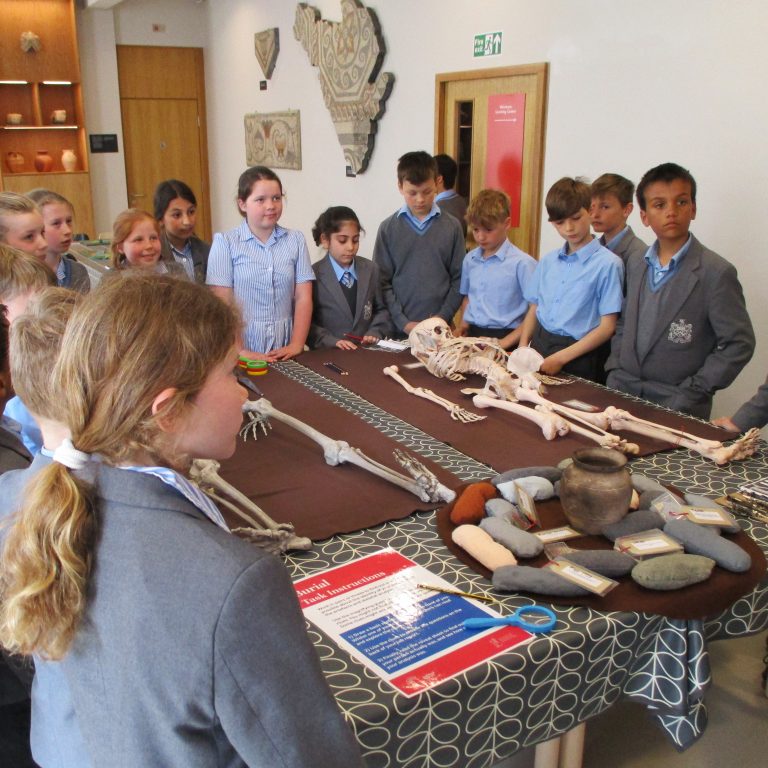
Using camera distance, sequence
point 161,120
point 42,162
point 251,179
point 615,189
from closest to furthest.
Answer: point 251,179 → point 615,189 → point 42,162 → point 161,120

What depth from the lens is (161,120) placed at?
9.63m

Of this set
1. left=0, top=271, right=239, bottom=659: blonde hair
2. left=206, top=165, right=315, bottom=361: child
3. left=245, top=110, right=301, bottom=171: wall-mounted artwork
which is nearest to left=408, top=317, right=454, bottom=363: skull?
left=206, top=165, right=315, bottom=361: child

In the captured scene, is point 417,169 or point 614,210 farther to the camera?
point 417,169

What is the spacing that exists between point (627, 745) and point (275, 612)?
1730 millimetres

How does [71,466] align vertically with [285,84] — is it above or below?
below

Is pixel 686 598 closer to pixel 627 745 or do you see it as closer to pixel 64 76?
pixel 627 745

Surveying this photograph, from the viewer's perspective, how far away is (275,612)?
0.86 meters

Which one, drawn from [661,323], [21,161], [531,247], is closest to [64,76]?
[21,161]

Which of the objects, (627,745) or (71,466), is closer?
(71,466)

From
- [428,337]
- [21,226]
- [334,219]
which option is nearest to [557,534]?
[428,337]

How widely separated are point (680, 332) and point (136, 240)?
2.37 m

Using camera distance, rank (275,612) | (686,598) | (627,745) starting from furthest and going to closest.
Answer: (627,745) → (686,598) → (275,612)

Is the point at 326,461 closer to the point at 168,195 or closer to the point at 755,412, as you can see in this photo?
the point at 755,412

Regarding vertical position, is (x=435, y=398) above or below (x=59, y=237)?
below
